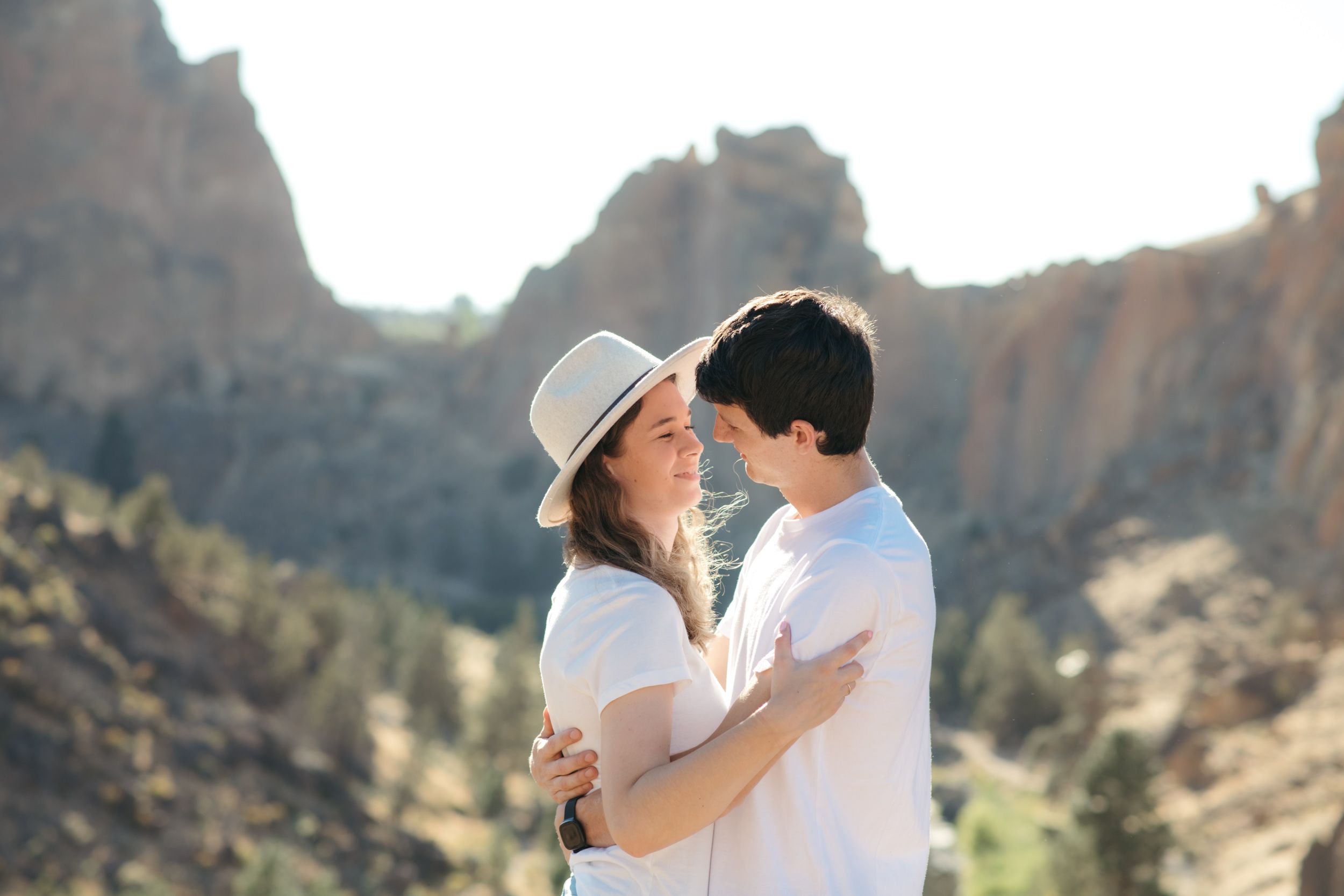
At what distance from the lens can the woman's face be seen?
2578mm

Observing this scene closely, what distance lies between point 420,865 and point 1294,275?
32518 mm

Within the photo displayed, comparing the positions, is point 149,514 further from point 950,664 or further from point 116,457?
point 116,457

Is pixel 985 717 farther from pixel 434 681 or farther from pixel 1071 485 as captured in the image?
pixel 1071 485

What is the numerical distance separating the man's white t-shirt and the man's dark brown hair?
196mm

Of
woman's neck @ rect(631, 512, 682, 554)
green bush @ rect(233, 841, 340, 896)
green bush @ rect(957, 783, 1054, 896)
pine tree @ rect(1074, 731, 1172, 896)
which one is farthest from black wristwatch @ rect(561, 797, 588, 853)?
green bush @ rect(233, 841, 340, 896)

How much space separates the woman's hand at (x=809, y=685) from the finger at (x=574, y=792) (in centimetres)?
58

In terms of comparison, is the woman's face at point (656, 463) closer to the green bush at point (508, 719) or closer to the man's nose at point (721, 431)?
the man's nose at point (721, 431)

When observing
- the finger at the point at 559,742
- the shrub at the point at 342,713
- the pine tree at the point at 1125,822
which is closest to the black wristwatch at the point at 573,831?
the finger at the point at 559,742

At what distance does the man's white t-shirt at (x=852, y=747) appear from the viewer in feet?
7.00

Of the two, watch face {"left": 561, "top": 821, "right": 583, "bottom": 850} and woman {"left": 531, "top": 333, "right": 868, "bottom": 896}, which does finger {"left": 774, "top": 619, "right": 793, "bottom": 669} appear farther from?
watch face {"left": 561, "top": 821, "right": 583, "bottom": 850}

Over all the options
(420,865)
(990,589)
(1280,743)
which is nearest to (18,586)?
(420,865)

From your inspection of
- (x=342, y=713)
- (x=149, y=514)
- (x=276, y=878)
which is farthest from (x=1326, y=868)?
(x=149, y=514)

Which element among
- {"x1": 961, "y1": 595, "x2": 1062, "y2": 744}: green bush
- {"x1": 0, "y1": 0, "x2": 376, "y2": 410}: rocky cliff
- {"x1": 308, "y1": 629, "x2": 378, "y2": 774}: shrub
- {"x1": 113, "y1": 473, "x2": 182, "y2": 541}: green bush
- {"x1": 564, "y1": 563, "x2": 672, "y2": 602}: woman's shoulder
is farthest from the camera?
{"x1": 0, "y1": 0, "x2": 376, "y2": 410}: rocky cliff

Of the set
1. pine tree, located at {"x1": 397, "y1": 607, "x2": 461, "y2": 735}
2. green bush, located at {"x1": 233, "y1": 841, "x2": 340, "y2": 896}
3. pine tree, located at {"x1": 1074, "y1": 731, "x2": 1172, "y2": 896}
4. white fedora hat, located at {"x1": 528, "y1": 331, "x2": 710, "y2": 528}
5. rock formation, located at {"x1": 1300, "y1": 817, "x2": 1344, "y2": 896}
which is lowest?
white fedora hat, located at {"x1": 528, "y1": 331, "x2": 710, "y2": 528}
